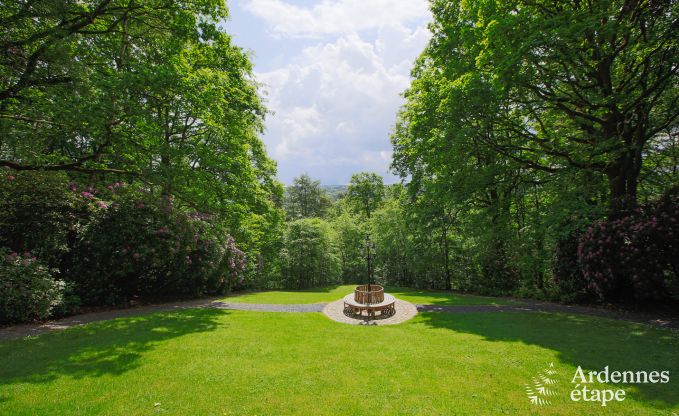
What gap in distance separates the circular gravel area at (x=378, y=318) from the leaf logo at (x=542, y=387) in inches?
250

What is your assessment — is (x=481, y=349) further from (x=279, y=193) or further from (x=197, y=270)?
(x=279, y=193)

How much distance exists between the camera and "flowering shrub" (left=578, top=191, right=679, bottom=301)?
32.7ft

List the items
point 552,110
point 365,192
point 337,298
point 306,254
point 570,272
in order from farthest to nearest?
point 365,192
point 306,254
point 337,298
point 552,110
point 570,272

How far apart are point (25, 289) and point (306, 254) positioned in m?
19.3

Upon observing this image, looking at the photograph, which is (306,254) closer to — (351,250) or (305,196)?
(351,250)

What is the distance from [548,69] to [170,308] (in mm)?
18458

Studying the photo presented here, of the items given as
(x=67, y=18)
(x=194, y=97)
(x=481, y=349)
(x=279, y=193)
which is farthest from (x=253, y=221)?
(x=481, y=349)

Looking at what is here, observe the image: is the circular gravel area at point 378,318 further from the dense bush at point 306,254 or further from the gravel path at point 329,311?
the dense bush at point 306,254

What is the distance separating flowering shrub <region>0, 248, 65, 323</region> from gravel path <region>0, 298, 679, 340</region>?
43 centimetres

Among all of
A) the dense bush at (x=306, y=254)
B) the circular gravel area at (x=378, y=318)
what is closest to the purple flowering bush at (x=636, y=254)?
the circular gravel area at (x=378, y=318)

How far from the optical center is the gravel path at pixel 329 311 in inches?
363

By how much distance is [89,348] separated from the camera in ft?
24.1

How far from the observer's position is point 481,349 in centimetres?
762

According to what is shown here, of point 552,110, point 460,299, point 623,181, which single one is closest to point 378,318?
point 460,299
